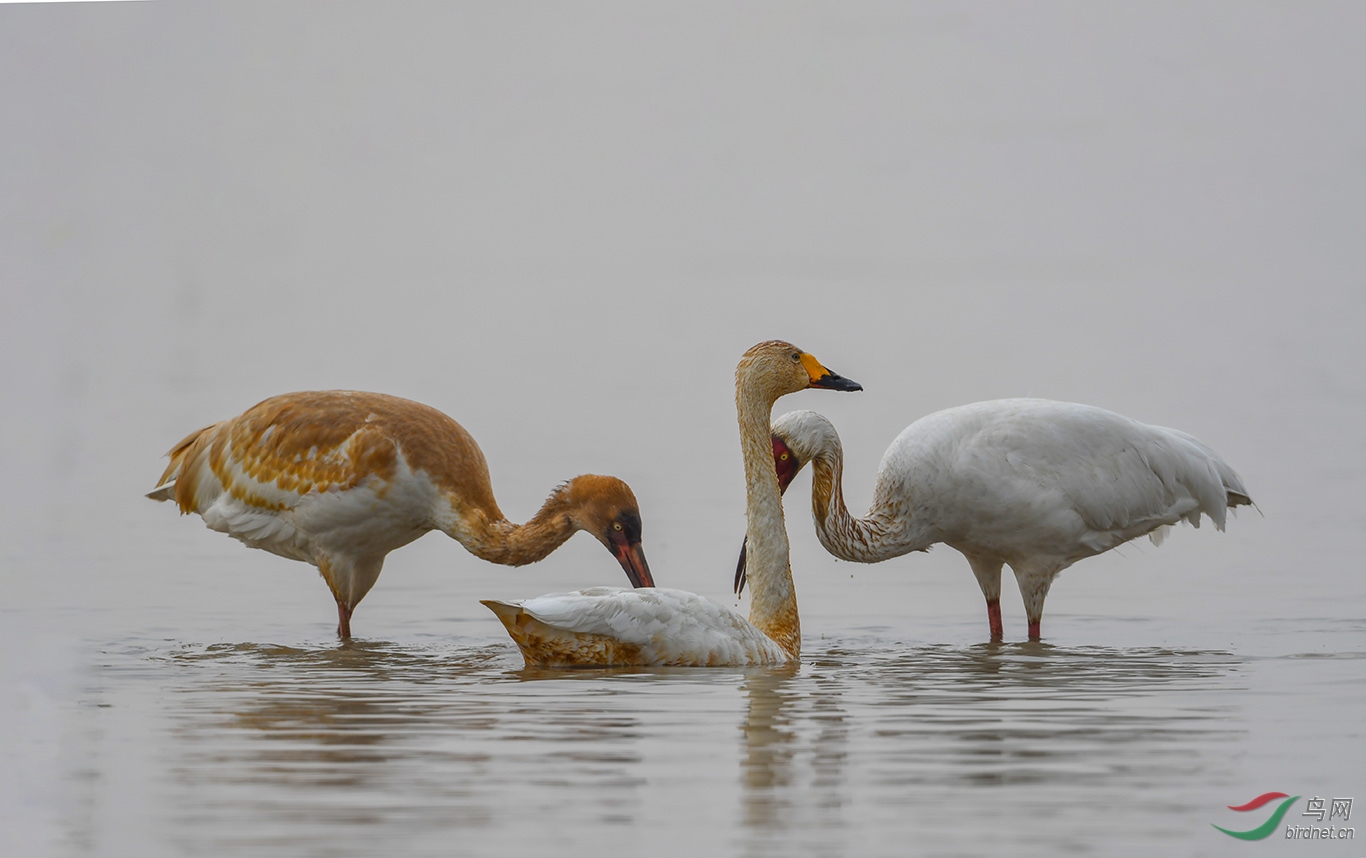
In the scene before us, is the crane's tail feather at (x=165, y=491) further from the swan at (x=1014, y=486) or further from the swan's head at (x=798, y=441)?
the swan's head at (x=798, y=441)

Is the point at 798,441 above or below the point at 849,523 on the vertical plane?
above

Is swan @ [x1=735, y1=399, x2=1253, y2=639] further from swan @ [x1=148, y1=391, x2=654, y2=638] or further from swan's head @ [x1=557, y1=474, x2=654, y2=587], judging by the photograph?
swan @ [x1=148, y1=391, x2=654, y2=638]

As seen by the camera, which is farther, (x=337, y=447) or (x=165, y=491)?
(x=165, y=491)

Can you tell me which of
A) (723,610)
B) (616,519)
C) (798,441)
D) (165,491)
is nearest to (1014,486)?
(798,441)

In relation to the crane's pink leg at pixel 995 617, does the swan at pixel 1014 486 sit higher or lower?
higher

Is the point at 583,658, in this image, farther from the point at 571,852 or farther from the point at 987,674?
the point at 571,852

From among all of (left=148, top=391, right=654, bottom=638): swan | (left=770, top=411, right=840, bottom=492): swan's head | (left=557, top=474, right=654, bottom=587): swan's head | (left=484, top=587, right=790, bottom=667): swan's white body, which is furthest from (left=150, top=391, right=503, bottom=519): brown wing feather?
(left=484, top=587, right=790, bottom=667): swan's white body

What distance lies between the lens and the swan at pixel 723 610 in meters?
8.57

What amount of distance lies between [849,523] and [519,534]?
2.01 m

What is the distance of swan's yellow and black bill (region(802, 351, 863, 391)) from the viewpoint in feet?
31.3

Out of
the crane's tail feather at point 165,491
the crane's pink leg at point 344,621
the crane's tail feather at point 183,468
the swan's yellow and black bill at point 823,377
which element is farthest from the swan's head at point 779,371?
the crane's tail feather at point 165,491

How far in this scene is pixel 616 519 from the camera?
1030 centimetres

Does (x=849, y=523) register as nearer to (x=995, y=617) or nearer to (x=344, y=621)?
(x=995, y=617)

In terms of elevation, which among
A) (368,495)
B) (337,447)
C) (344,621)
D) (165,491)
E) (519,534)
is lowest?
(344,621)
